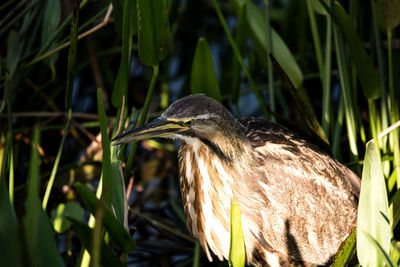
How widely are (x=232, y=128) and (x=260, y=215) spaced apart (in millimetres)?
301

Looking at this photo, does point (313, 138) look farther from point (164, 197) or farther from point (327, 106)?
point (164, 197)

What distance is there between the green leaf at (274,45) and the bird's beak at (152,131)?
2.46 ft

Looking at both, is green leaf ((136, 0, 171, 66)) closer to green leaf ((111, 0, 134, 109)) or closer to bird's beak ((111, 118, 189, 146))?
green leaf ((111, 0, 134, 109))

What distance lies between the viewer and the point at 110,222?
1500 millimetres

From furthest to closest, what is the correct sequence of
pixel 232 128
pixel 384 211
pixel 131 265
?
1. pixel 131 265
2. pixel 232 128
3. pixel 384 211

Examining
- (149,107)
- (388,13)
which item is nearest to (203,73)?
(149,107)

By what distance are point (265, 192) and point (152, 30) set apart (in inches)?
25.0

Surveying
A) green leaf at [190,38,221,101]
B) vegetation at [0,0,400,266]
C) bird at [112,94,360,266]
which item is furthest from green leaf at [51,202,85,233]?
green leaf at [190,38,221,101]

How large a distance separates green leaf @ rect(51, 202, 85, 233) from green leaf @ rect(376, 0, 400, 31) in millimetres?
1318

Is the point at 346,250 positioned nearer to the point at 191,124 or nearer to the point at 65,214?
the point at 191,124

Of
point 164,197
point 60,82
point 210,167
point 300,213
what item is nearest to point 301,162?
point 300,213

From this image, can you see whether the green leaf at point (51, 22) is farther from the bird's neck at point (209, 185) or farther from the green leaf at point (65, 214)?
the bird's neck at point (209, 185)

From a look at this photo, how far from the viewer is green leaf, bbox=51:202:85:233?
96.7 inches

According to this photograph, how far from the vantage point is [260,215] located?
6.68ft
